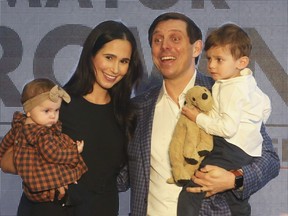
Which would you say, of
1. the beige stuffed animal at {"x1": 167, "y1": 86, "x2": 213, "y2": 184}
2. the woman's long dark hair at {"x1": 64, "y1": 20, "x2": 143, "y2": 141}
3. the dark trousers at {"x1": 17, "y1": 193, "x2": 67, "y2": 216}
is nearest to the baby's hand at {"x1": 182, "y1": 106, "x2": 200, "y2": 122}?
the beige stuffed animal at {"x1": 167, "y1": 86, "x2": 213, "y2": 184}

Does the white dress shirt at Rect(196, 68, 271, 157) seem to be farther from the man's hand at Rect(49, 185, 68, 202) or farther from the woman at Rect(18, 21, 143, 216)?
the man's hand at Rect(49, 185, 68, 202)

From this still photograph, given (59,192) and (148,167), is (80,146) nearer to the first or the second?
(59,192)

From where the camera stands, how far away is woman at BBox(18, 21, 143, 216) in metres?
2.30

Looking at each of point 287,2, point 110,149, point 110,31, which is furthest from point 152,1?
point 110,149

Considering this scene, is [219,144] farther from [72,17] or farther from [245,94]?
[72,17]

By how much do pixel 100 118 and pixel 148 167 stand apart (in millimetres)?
313

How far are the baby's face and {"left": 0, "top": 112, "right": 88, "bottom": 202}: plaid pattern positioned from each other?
3cm

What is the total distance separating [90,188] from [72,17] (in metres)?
1.51

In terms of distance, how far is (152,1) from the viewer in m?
3.43

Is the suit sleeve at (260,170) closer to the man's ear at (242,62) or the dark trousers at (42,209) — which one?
the man's ear at (242,62)

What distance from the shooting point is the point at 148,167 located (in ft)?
7.54

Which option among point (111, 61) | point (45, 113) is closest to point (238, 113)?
point (111, 61)

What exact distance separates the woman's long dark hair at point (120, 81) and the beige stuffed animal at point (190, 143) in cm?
35

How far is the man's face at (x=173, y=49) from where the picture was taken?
7.76 feet
